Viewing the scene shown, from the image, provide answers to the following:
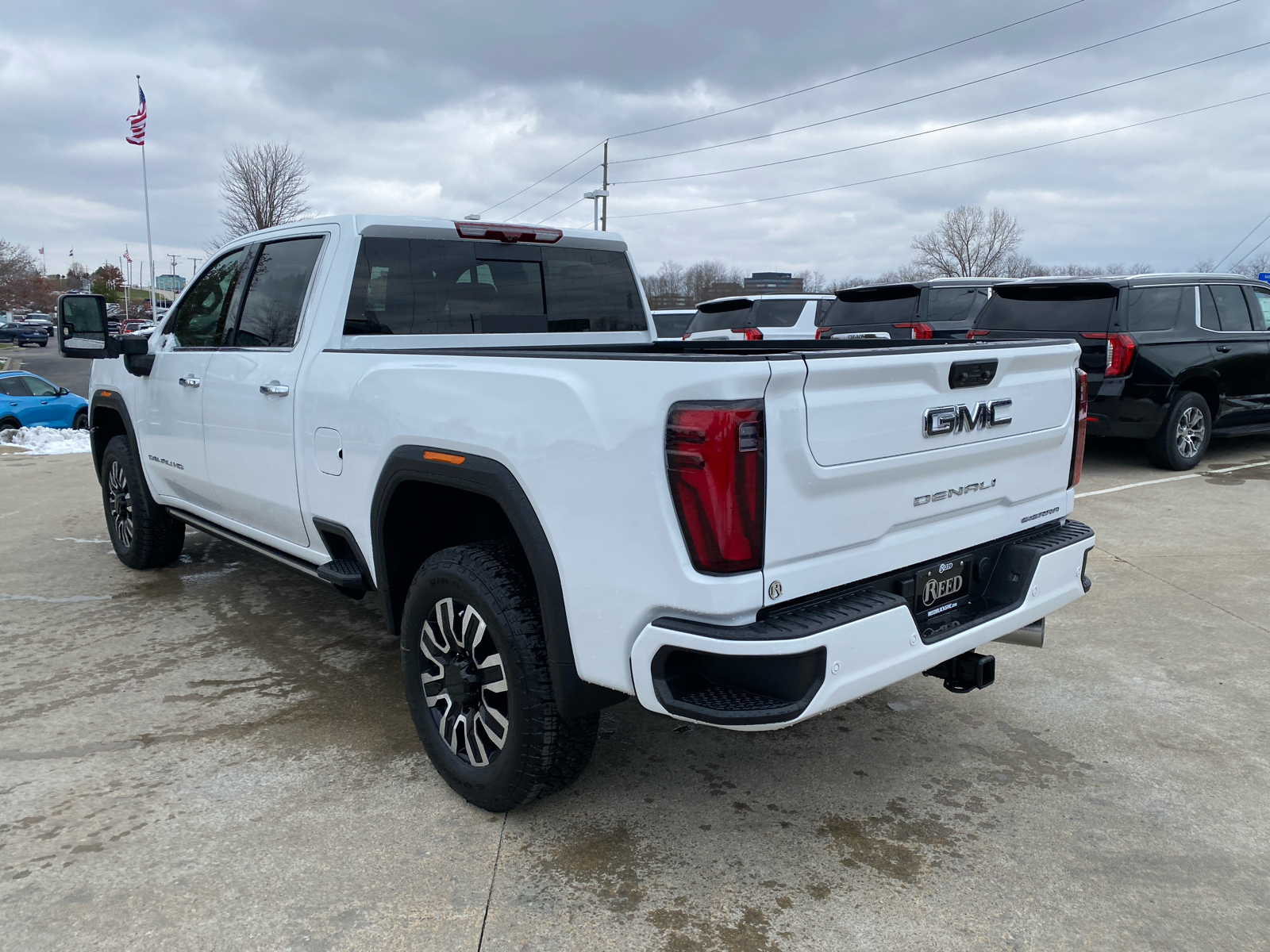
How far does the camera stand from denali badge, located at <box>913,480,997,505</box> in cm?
268

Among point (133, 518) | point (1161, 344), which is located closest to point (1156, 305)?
point (1161, 344)

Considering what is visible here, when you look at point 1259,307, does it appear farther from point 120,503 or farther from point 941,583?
point 120,503

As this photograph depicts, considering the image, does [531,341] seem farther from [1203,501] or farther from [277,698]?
[1203,501]

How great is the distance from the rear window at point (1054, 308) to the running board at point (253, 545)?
282 inches

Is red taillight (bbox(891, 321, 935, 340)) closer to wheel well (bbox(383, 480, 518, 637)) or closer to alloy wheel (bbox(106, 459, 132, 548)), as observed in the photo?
alloy wheel (bbox(106, 459, 132, 548))

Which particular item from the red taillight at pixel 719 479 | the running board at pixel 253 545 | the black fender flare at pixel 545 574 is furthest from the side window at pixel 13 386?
the red taillight at pixel 719 479

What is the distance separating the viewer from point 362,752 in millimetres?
3404

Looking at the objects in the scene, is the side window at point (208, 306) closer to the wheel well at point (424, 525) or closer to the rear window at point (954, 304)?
the wheel well at point (424, 525)

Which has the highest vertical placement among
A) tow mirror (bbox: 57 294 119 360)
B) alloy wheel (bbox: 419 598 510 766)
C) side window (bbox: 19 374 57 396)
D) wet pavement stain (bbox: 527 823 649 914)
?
tow mirror (bbox: 57 294 119 360)

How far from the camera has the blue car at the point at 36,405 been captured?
1772cm

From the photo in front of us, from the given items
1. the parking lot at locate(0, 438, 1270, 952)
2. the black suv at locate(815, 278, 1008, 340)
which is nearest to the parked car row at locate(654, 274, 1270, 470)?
the black suv at locate(815, 278, 1008, 340)

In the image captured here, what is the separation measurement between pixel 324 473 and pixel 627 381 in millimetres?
1704

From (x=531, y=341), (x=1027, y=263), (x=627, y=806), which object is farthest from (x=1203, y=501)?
(x=1027, y=263)

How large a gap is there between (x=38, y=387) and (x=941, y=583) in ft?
68.3
